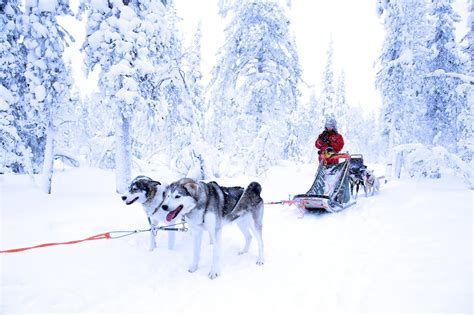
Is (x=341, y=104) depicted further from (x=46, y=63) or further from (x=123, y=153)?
(x=46, y=63)

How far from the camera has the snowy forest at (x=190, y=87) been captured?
31.0ft

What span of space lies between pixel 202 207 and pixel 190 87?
1346 cm

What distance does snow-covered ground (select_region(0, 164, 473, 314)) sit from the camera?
11.5 feet

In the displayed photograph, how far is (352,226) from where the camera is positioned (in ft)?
22.0

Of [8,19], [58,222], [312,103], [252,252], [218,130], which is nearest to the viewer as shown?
[252,252]

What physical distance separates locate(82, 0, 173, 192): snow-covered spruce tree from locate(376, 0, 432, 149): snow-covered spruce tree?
1514cm

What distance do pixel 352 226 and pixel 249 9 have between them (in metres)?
11.9

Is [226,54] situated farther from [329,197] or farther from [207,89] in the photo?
[329,197]

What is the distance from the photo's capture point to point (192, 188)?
14.2ft

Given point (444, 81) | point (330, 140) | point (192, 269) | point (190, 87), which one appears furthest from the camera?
point (444, 81)

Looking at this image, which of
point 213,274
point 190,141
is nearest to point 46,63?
point 190,141

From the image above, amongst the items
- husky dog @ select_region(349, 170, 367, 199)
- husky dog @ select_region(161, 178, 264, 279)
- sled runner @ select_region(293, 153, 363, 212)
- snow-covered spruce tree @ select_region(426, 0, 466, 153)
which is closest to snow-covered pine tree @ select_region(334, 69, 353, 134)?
snow-covered spruce tree @ select_region(426, 0, 466, 153)

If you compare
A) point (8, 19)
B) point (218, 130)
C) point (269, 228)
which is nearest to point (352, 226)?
point (269, 228)

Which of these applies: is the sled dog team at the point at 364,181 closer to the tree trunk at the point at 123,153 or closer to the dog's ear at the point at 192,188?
the dog's ear at the point at 192,188
